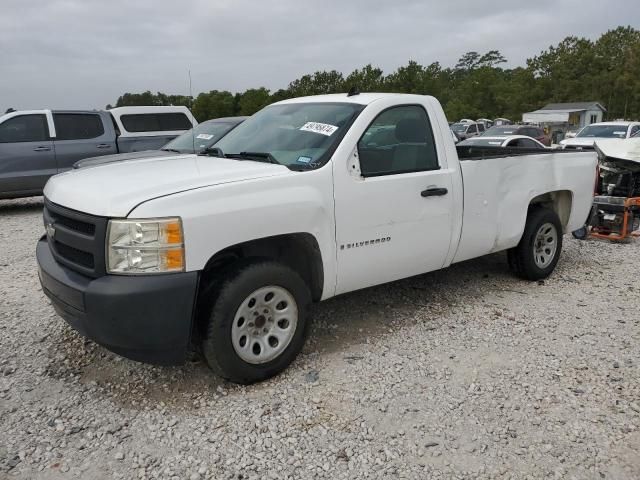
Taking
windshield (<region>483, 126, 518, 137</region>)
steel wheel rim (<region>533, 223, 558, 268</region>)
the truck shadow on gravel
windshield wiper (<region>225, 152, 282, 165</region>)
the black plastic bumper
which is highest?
windshield wiper (<region>225, 152, 282, 165</region>)

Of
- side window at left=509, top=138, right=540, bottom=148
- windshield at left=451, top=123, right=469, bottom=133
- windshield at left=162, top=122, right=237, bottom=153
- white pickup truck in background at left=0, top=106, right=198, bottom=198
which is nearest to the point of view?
windshield at left=162, top=122, right=237, bottom=153

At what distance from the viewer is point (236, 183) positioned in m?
3.16

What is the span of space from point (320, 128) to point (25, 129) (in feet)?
27.7

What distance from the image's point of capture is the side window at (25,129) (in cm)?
986

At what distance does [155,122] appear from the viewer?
1170cm

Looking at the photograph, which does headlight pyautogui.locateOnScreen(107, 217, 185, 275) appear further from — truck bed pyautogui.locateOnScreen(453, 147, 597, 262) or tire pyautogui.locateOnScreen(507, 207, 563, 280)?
tire pyautogui.locateOnScreen(507, 207, 563, 280)

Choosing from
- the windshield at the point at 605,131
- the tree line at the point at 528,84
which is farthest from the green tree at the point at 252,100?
the windshield at the point at 605,131

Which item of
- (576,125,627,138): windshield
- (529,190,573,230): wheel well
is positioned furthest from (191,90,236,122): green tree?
(529,190,573,230): wheel well

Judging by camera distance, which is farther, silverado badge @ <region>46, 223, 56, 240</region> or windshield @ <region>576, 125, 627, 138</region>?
windshield @ <region>576, 125, 627, 138</region>

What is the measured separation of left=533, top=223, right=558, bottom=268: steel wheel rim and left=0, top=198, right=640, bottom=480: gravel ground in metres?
0.83

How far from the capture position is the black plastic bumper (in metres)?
2.83

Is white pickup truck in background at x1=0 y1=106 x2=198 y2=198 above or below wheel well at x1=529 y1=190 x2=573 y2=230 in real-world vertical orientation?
above

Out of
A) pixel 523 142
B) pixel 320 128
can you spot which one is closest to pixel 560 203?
pixel 320 128

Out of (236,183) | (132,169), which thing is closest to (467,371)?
(236,183)
